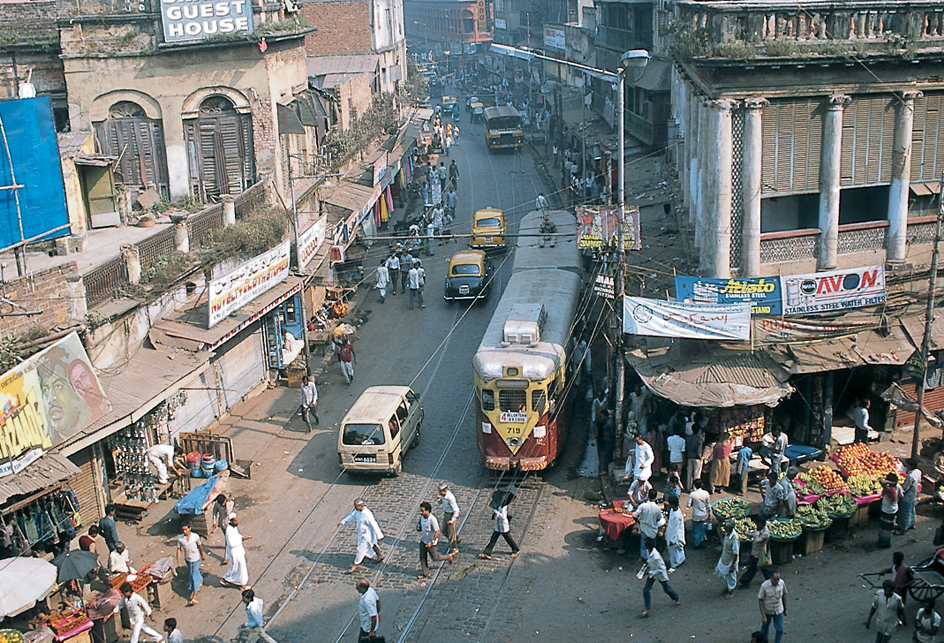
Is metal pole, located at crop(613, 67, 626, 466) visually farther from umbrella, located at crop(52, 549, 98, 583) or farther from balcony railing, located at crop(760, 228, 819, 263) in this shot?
umbrella, located at crop(52, 549, 98, 583)

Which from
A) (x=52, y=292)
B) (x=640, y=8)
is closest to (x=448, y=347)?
(x=52, y=292)

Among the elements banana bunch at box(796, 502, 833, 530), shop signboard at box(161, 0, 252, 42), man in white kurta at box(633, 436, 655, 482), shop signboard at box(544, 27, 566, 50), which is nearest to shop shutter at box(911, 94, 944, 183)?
banana bunch at box(796, 502, 833, 530)

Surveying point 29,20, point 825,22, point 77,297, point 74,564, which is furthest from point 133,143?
point 825,22

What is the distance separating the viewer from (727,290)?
1820cm

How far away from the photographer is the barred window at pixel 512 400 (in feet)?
62.1

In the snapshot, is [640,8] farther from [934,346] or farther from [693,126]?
[934,346]

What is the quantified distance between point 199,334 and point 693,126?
12.3 m

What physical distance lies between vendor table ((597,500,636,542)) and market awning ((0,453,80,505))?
9089 millimetres

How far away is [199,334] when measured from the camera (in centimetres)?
2116

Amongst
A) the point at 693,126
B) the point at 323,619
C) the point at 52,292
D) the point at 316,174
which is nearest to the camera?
the point at 323,619

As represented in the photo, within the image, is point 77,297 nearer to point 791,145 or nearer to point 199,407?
point 199,407

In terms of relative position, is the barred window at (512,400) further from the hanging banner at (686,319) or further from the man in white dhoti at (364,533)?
the man in white dhoti at (364,533)

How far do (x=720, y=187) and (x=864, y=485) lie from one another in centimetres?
601

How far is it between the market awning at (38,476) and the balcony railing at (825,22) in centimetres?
1379
